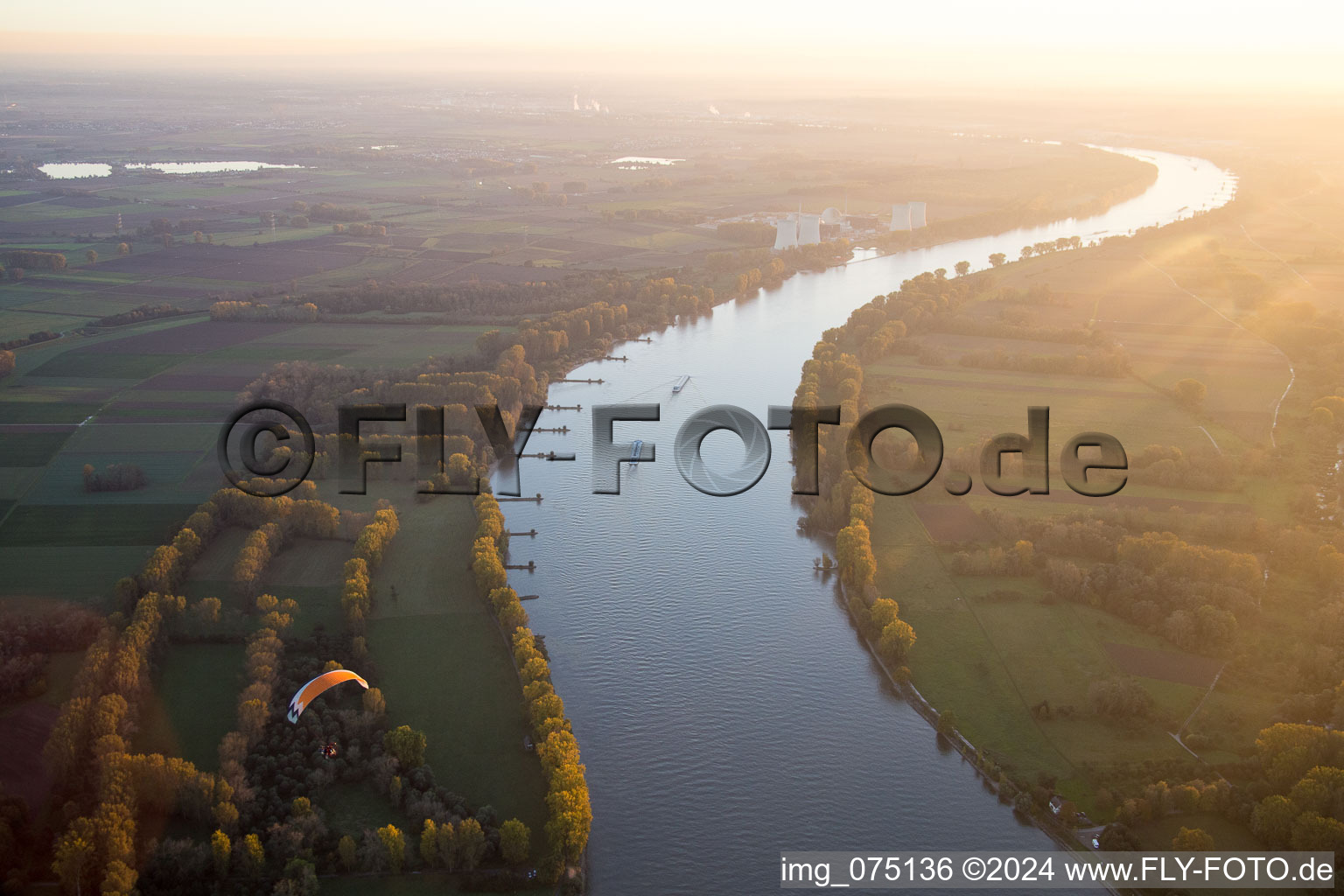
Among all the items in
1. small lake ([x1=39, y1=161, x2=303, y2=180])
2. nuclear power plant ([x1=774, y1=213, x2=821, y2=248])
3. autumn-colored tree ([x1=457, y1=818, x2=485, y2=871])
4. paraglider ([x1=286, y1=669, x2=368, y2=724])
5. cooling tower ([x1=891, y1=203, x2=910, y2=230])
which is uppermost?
small lake ([x1=39, y1=161, x2=303, y2=180])

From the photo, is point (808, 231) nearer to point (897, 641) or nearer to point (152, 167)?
point (897, 641)

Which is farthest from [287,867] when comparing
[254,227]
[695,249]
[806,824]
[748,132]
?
Result: [748,132]

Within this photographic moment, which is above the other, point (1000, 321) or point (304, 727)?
point (1000, 321)

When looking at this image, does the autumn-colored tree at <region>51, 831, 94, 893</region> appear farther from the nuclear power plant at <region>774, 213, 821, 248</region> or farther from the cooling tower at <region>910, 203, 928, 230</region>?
the cooling tower at <region>910, 203, 928, 230</region>

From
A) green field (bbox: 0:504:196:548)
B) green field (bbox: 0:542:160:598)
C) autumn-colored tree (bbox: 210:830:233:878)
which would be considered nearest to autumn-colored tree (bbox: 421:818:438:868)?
autumn-colored tree (bbox: 210:830:233:878)

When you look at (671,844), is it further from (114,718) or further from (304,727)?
(114,718)

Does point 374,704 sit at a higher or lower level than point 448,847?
higher

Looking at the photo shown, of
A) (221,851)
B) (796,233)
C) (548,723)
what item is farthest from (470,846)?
(796,233)
